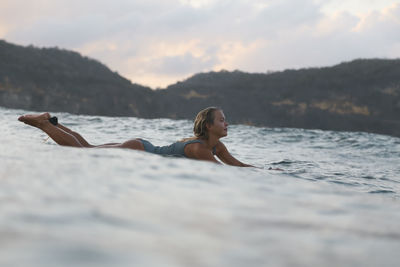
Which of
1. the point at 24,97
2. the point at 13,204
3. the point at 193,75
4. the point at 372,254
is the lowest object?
the point at 372,254

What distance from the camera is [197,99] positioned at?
34.5 metres

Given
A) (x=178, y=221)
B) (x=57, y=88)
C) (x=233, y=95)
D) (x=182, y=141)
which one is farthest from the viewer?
(x=233, y=95)

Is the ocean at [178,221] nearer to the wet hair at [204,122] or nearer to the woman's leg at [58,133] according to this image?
the woman's leg at [58,133]

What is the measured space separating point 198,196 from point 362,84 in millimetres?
35616

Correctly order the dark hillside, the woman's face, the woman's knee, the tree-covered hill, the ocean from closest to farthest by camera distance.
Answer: the ocean, the woman's knee, the woman's face, the dark hillside, the tree-covered hill

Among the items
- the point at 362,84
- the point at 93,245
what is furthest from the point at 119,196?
the point at 362,84

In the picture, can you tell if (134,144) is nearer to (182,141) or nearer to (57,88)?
(182,141)

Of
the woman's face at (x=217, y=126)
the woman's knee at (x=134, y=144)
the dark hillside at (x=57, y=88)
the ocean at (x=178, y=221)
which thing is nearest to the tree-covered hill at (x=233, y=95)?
the dark hillside at (x=57, y=88)

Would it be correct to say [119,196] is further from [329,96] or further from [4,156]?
[329,96]

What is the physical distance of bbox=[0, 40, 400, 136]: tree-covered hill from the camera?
29881mm

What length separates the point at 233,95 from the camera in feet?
116

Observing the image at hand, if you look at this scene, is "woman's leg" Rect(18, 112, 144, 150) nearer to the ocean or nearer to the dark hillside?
the ocean

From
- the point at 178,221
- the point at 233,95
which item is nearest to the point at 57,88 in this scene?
the point at 233,95

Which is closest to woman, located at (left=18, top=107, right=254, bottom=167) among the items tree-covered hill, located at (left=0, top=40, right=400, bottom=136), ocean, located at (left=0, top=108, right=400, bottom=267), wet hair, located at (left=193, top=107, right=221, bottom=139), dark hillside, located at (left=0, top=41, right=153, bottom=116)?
wet hair, located at (left=193, top=107, right=221, bottom=139)
